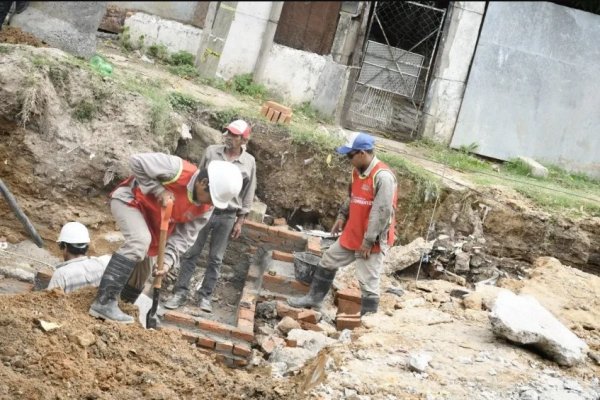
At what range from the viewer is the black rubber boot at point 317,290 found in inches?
293

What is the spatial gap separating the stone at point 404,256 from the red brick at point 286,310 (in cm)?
172

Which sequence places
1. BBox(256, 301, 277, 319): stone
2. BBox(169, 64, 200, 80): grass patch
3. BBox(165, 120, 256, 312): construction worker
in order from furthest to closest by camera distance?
1. BBox(169, 64, 200, 80): grass patch
2. BBox(256, 301, 277, 319): stone
3. BBox(165, 120, 256, 312): construction worker

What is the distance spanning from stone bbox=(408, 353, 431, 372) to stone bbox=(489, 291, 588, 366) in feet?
2.26

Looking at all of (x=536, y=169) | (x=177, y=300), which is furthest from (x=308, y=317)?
(x=536, y=169)

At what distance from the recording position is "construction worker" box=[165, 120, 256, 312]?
7.42 meters

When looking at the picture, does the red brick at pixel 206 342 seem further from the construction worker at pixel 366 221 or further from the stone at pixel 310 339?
the construction worker at pixel 366 221

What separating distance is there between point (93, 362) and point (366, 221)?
2.95m

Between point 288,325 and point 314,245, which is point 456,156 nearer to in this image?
point 314,245

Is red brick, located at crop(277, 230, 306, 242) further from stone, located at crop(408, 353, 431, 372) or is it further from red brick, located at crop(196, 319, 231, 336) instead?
stone, located at crop(408, 353, 431, 372)

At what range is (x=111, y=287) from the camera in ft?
18.0

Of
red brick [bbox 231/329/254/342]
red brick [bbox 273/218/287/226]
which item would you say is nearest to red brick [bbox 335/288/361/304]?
red brick [bbox 231/329/254/342]

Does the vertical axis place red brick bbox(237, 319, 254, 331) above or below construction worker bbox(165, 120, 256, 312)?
below

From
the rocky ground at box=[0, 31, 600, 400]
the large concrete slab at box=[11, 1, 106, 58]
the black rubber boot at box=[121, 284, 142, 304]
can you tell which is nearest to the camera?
the rocky ground at box=[0, 31, 600, 400]

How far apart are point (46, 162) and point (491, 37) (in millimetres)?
7049
